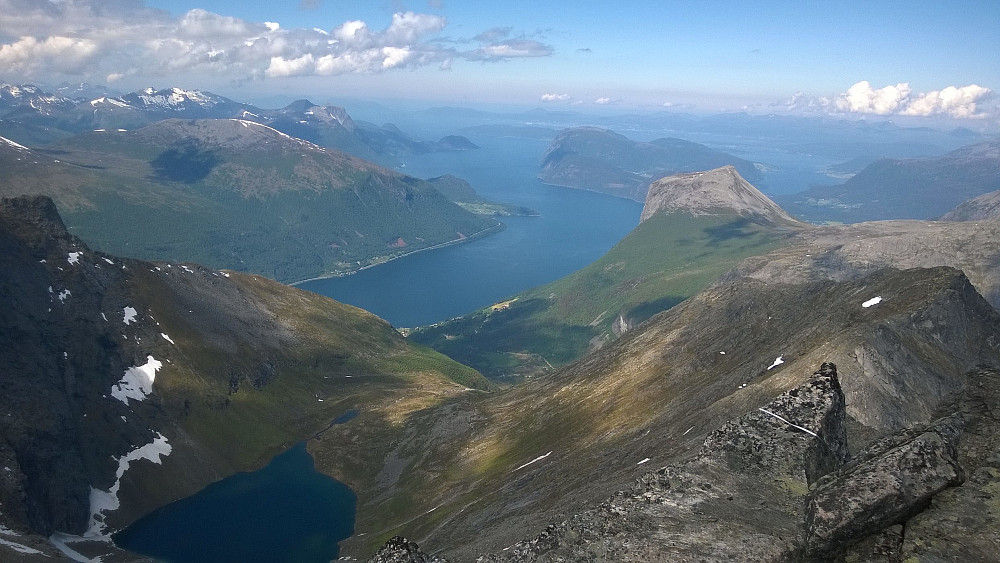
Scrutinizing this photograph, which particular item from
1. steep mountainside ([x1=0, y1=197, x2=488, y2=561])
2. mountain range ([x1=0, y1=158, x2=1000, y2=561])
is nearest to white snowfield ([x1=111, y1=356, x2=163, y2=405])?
steep mountainside ([x1=0, y1=197, x2=488, y2=561])

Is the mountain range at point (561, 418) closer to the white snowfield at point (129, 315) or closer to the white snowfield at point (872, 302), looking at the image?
the white snowfield at point (872, 302)

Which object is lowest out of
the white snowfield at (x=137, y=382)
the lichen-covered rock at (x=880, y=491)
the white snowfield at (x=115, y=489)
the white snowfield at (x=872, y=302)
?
the white snowfield at (x=115, y=489)

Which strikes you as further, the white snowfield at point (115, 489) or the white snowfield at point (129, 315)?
the white snowfield at point (129, 315)

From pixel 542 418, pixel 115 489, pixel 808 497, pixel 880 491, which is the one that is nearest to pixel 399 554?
pixel 808 497

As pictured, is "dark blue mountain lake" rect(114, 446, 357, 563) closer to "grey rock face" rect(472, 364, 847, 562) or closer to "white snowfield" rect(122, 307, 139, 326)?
"white snowfield" rect(122, 307, 139, 326)

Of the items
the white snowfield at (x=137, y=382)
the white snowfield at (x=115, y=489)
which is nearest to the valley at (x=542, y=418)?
the white snowfield at (x=115, y=489)

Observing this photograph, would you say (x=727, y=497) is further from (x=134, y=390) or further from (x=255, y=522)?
(x=134, y=390)
